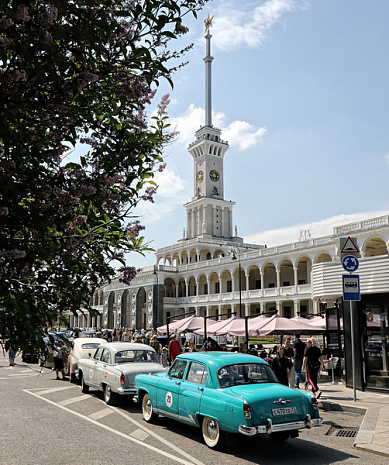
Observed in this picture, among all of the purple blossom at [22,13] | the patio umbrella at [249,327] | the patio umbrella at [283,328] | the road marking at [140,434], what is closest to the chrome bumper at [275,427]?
the road marking at [140,434]

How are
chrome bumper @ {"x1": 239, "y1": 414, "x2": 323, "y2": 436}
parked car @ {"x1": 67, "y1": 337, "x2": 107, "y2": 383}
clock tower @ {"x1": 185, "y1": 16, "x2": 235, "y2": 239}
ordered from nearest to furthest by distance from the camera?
1. chrome bumper @ {"x1": 239, "y1": 414, "x2": 323, "y2": 436}
2. parked car @ {"x1": 67, "y1": 337, "x2": 107, "y2": 383}
3. clock tower @ {"x1": 185, "y1": 16, "x2": 235, "y2": 239}

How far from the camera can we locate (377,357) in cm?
1441

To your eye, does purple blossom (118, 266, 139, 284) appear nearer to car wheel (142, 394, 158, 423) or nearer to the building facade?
car wheel (142, 394, 158, 423)

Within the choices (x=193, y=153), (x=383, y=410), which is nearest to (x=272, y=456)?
(x=383, y=410)

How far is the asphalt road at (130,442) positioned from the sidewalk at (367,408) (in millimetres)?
241

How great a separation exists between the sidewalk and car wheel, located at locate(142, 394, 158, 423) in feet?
13.6

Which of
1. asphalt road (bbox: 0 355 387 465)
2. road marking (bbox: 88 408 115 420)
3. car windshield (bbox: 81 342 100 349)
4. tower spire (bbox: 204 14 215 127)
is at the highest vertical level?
tower spire (bbox: 204 14 215 127)

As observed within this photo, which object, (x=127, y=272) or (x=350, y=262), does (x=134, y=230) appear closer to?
(x=127, y=272)

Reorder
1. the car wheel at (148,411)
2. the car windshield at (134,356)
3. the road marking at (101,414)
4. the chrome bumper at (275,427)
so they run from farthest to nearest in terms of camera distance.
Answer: the car windshield at (134,356), the road marking at (101,414), the car wheel at (148,411), the chrome bumper at (275,427)

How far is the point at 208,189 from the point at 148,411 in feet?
268

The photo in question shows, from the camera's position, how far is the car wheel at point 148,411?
994 cm

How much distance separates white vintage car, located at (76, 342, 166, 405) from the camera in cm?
1198

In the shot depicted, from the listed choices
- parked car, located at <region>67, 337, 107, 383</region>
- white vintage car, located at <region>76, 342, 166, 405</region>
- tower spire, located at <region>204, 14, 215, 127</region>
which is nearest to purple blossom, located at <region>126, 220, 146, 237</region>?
white vintage car, located at <region>76, 342, 166, 405</region>

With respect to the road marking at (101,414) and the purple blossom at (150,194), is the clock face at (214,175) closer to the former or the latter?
the road marking at (101,414)
